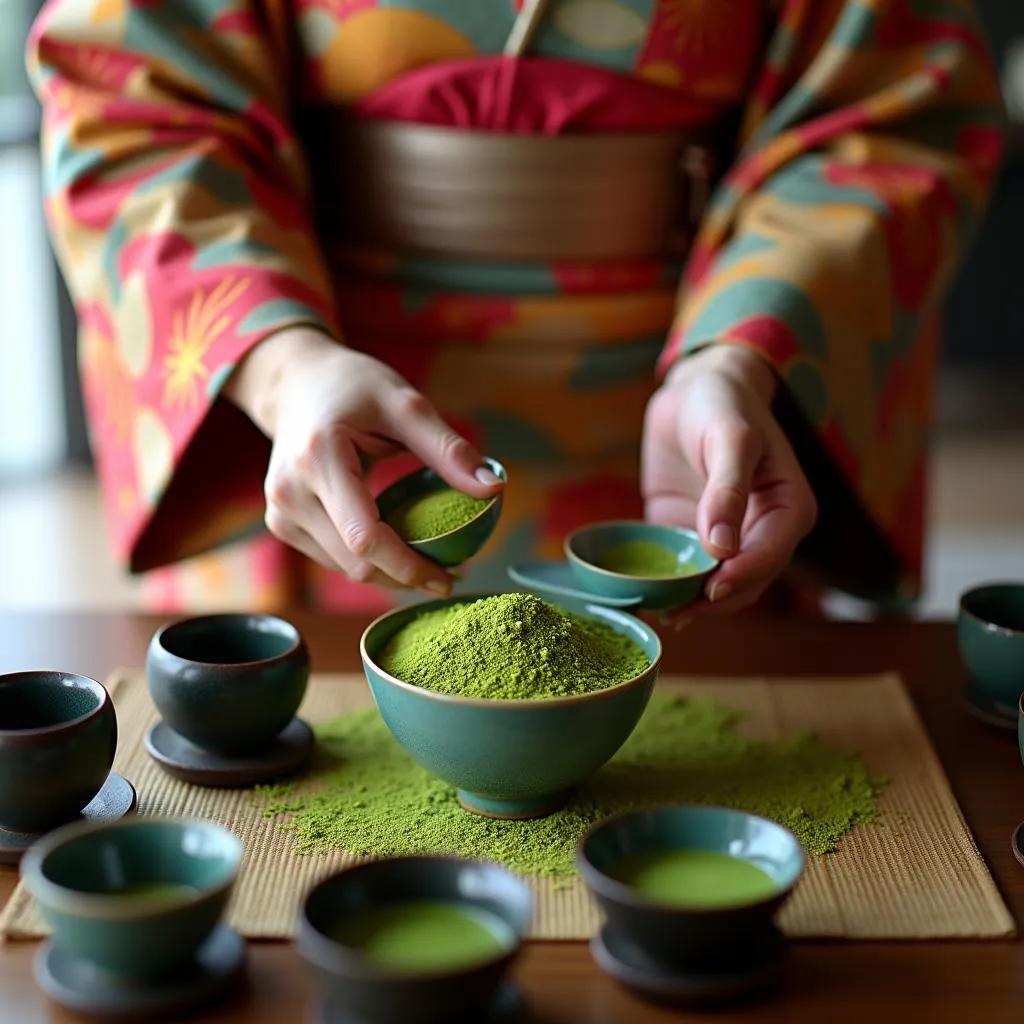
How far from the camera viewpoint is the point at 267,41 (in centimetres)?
143

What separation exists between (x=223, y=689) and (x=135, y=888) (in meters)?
0.22


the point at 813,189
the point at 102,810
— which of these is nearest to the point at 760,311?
the point at 813,189

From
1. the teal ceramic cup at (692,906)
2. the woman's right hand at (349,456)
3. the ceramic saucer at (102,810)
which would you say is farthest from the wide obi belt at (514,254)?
the teal ceramic cup at (692,906)

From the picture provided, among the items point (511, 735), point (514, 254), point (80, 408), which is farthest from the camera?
point (80, 408)

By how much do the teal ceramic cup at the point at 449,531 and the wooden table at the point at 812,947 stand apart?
0.17 meters

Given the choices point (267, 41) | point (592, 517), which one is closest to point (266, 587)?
point (592, 517)

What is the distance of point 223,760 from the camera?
99cm

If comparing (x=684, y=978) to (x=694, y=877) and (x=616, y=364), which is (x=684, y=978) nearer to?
(x=694, y=877)

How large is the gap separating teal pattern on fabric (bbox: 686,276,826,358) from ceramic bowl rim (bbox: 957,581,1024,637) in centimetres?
28

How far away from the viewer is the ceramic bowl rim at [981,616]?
1.07 m

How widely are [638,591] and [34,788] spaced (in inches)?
17.4

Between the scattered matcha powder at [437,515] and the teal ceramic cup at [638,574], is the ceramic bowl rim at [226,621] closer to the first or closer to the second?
the scattered matcha powder at [437,515]

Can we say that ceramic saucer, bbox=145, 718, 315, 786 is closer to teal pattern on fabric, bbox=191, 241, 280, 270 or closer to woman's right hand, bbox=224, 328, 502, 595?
woman's right hand, bbox=224, 328, 502, 595

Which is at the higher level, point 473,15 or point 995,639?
point 473,15
